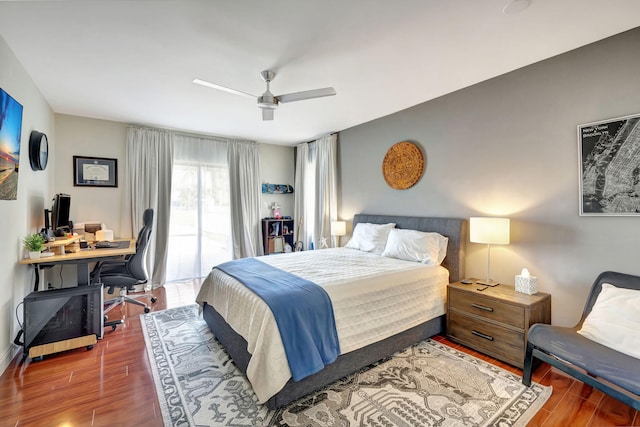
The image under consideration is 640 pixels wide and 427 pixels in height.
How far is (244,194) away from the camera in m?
5.31

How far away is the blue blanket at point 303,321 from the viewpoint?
1.81 meters

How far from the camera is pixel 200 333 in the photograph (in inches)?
114

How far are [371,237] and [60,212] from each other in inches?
148

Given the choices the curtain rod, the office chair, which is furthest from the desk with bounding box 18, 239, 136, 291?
the curtain rod

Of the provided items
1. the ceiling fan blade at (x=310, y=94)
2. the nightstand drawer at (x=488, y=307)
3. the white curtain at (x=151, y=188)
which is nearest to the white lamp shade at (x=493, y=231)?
the nightstand drawer at (x=488, y=307)

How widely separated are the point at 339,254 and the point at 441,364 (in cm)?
165

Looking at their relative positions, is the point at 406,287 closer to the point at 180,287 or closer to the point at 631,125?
the point at 631,125

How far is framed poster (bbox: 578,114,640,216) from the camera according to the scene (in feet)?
6.86

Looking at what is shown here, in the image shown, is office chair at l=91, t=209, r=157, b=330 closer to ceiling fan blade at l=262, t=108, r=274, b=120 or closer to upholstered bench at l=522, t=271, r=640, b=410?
ceiling fan blade at l=262, t=108, r=274, b=120

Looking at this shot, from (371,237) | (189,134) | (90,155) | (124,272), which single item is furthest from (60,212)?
(371,237)

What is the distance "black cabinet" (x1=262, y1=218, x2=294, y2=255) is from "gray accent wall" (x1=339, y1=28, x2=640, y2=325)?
3.02 m

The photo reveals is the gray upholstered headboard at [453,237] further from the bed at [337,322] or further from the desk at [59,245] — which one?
the desk at [59,245]

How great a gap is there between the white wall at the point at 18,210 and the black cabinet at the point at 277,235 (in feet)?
10.5

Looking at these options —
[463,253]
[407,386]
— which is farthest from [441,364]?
[463,253]
